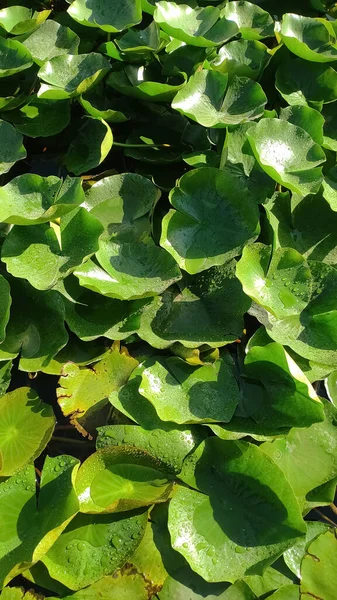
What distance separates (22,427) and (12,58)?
3.71 ft

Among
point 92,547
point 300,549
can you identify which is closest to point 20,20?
point 92,547

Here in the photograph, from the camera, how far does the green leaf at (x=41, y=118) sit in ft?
5.53

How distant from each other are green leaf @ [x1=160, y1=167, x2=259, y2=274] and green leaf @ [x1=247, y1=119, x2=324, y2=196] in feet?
0.42

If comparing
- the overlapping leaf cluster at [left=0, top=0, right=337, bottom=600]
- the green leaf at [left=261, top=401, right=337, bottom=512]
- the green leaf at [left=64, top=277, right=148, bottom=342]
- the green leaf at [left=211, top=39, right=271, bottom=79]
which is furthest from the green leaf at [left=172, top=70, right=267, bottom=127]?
the green leaf at [left=261, top=401, right=337, bottom=512]

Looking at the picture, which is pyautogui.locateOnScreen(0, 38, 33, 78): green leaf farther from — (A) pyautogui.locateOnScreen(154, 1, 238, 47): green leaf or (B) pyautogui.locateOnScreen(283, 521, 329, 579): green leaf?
(B) pyautogui.locateOnScreen(283, 521, 329, 579): green leaf

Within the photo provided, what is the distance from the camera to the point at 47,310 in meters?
1.41

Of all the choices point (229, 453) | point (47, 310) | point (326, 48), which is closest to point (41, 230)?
point (47, 310)

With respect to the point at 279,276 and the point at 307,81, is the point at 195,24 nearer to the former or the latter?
the point at 307,81

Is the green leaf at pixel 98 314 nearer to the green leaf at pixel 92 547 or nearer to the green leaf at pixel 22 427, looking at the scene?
the green leaf at pixel 22 427

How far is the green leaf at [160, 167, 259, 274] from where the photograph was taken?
A: 4.49 feet

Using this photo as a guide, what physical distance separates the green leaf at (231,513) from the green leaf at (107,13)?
1329 millimetres

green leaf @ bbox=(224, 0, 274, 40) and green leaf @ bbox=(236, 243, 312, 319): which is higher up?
green leaf @ bbox=(224, 0, 274, 40)

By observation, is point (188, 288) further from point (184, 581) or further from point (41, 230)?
point (184, 581)

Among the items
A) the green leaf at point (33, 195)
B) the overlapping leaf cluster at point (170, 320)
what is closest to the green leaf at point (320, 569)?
the overlapping leaf cluster at point (170, 320)
